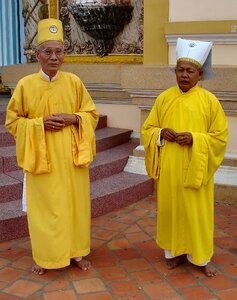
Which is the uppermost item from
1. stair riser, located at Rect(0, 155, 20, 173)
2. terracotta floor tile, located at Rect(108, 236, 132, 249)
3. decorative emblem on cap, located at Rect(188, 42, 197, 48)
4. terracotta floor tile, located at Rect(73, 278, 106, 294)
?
decorative emblem on cap, located at Rect(188, 42, 197, 48)

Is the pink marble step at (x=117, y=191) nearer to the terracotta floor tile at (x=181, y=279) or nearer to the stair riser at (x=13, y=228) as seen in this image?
the stair riser at (x=13, y=228)

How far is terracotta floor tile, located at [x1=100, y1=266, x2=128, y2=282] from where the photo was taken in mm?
3502

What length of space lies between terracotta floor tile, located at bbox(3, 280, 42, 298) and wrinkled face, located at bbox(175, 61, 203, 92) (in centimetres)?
182

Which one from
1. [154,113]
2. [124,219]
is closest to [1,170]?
[124,219]

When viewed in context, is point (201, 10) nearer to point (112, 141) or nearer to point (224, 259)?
point (112, 141)

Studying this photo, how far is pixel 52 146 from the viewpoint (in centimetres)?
332

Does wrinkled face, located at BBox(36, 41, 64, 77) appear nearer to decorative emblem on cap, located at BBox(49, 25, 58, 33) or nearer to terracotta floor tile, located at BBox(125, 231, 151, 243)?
decorative emblem on cap, located at BBox(49, 25, 58, 33)

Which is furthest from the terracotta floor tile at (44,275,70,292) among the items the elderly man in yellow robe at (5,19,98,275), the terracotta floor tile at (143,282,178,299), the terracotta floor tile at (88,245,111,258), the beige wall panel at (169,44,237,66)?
the beige wall panel at (169,44,237,66)

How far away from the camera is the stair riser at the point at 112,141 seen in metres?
6.10

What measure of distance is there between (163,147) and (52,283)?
4.30 feet

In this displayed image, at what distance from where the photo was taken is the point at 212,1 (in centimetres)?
522

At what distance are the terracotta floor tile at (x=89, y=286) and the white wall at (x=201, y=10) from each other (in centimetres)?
332

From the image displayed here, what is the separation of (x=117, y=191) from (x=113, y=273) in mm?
1556

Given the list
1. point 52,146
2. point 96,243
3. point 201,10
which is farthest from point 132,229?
point 201,10
